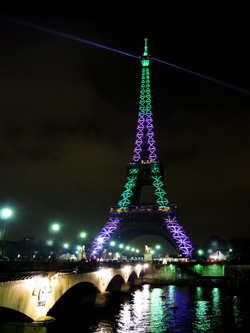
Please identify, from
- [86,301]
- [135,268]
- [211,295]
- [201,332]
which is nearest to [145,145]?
[135,268]

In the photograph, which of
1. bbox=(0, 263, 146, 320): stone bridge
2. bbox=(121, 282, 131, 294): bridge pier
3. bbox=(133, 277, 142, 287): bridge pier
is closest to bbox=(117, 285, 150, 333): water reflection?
bbox=(121, 282, 131, 294): bridge pier

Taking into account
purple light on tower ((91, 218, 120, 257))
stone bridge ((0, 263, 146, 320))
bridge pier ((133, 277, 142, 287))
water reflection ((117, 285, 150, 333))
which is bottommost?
water reflection ((117, 285, 150, 333))

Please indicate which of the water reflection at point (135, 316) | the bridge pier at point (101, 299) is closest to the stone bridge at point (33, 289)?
the water reflection at point (135, 316)

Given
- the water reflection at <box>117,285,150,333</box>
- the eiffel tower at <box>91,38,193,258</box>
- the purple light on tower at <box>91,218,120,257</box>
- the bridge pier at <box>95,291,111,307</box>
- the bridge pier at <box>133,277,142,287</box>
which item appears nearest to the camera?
the water reflection at <box>117,285,150,333</box>

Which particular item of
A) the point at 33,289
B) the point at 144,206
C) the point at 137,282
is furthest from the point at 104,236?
the point at 33,289

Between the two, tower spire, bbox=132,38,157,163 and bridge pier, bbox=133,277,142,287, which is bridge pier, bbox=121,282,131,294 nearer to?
bridge pier, bbox=133,277,142,287

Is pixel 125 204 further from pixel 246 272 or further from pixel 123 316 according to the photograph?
pixel 123 316

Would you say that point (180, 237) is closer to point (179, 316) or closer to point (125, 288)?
point (125, 288)
